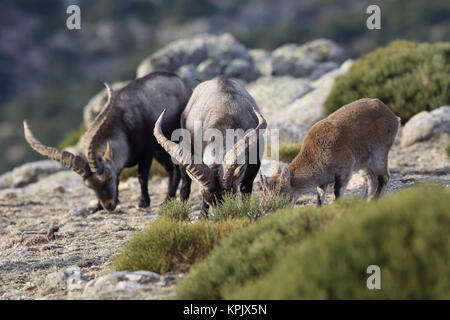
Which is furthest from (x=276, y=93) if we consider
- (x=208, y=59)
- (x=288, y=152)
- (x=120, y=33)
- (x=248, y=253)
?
(x=120, y=33)

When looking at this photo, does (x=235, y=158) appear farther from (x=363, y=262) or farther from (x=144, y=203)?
(x=144, y=203)

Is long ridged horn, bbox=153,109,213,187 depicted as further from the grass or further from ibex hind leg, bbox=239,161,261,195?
ibex hind leg, bbox=239,161,261,195

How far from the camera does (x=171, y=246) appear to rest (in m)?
7.12

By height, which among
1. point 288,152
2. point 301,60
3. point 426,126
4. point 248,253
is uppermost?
point 301,60

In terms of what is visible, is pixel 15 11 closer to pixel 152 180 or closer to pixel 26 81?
pixel 26 81

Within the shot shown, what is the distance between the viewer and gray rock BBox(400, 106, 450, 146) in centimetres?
1453

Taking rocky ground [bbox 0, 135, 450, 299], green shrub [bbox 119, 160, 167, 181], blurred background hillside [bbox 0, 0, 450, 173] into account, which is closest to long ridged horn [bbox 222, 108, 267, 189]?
rocky ground [bbox 0, 135, 450, 299]

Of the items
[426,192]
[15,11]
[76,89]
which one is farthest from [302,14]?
[426,192]

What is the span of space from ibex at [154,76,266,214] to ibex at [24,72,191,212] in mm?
1292

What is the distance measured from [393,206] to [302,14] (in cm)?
9772

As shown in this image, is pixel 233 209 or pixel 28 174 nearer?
pixel 233 209

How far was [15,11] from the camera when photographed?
10144 centimetres

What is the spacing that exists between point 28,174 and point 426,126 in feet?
34.2

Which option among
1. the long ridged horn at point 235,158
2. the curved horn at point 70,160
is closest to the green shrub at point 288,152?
the curved horn at point 70,160
